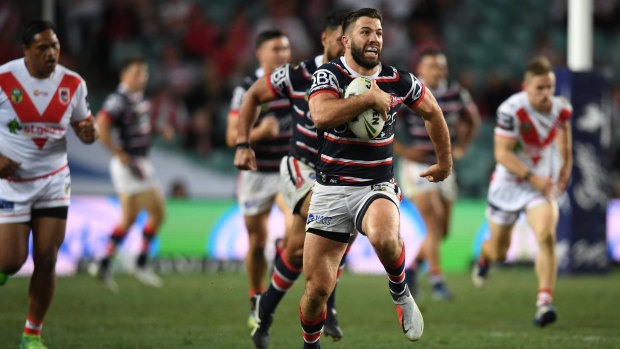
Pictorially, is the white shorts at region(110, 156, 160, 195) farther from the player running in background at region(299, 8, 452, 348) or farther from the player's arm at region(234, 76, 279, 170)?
the player running in background at region(299, 8, 452, 348)

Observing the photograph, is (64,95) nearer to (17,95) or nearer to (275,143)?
(17,95)

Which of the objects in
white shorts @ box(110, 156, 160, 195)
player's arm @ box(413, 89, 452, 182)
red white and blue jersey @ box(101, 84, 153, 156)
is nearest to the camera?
player's arm @ box(413, 89, 452, 182)

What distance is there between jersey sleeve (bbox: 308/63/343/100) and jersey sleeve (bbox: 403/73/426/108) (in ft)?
1.61

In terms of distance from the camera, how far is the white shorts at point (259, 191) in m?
8.83

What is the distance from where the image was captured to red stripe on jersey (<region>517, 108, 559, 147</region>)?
8842 millimetres

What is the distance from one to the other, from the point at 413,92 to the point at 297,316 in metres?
4.01

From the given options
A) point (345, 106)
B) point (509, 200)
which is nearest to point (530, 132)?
point (509, 200)

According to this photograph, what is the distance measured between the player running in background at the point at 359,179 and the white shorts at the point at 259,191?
105 inches

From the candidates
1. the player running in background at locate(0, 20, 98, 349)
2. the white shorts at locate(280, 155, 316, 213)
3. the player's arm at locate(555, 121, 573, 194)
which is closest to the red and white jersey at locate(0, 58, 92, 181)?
the player running in background at locate(0, 20, 98, 349)

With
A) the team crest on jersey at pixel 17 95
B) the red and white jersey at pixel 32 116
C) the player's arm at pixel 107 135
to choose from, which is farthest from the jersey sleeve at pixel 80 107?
the player's arm at pixel 107 135

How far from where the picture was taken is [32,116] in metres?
6.89

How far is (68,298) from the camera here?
10852 millimetres

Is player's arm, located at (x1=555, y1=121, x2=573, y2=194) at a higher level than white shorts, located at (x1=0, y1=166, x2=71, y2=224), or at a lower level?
lower

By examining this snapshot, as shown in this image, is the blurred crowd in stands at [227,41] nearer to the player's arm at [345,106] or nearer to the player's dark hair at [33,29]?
the player's dark hair at [33,29]
